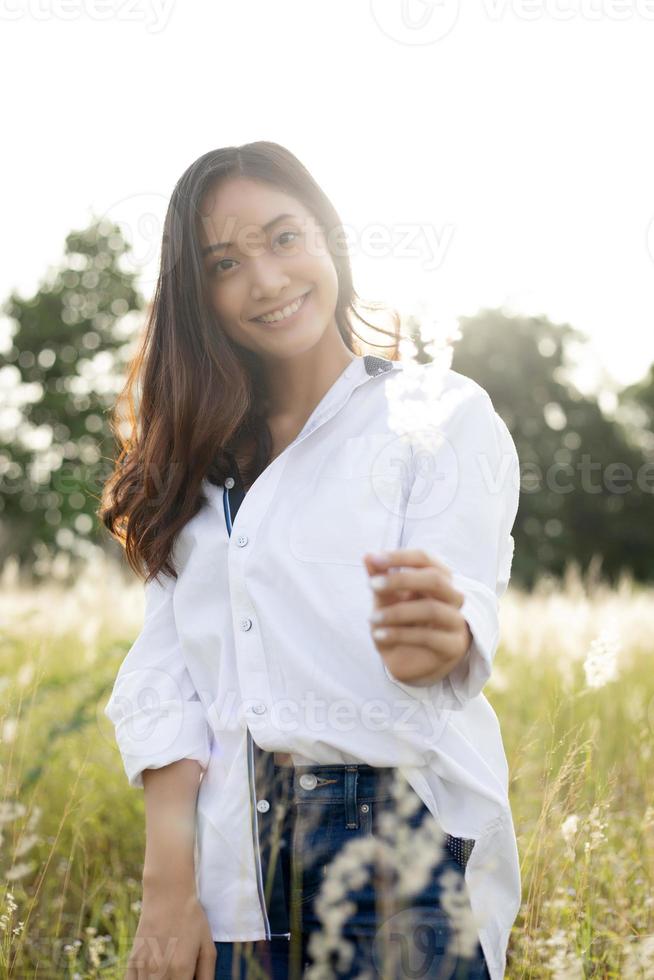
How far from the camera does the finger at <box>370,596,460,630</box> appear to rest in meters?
A: 1.19

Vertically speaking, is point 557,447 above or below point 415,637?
above

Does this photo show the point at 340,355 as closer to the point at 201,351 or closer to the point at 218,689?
the point at 201,351

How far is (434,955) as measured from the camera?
145cm

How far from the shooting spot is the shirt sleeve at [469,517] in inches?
53.6

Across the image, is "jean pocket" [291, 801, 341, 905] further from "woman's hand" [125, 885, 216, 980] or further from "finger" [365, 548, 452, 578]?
"finger" [365, 548, 452, 578]

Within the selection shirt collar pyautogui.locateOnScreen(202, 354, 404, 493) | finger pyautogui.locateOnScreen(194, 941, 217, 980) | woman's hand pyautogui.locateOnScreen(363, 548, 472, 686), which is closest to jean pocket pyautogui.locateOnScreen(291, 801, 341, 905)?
finger pyautogui.locateOnScreen(194, 941, 217, 980)

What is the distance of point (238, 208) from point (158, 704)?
0.97 m

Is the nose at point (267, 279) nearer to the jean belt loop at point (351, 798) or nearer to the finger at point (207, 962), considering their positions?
the jean belt loop at point (351, 798)

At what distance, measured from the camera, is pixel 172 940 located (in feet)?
5.30

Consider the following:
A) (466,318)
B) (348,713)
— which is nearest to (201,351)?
(348,713)

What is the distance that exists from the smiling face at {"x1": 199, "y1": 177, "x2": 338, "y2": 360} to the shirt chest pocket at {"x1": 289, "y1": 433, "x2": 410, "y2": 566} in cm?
31

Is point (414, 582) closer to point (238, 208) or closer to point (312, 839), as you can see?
point (312, 839)

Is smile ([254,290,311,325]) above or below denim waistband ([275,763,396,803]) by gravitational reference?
above

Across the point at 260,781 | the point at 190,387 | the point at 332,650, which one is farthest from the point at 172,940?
the point at 190,387
